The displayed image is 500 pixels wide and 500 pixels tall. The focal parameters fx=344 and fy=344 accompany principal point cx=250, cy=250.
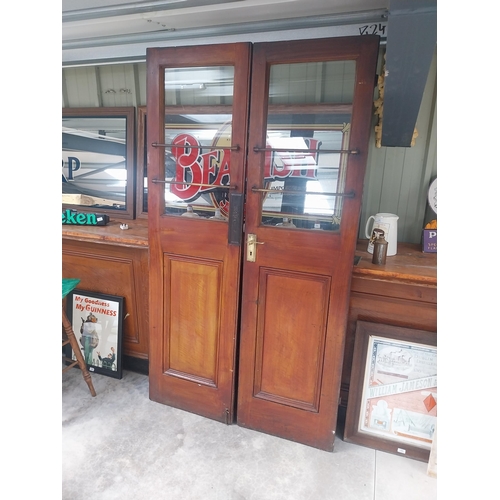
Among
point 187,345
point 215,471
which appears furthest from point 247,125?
point 215,471

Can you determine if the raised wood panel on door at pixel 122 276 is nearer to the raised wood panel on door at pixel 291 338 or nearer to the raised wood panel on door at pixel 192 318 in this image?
the raised wood panel on door at pixel 192 318

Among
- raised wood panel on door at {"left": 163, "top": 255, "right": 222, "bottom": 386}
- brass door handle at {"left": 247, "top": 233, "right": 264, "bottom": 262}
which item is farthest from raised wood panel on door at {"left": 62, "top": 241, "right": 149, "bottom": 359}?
brass door handle at {"left": 247, "top": 233, "right": 264, "bottom": 262}

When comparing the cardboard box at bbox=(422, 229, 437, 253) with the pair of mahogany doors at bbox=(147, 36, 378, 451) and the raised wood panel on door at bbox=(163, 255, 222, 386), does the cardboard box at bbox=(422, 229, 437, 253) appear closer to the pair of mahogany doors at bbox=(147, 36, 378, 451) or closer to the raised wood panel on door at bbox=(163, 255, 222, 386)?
the pair of mahogany doors at bbox=(147, 36, 378, 451)

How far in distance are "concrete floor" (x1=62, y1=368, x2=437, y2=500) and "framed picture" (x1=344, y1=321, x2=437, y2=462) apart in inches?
3.7

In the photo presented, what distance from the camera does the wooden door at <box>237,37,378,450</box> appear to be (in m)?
1.67

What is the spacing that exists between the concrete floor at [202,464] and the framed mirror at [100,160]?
1.45m

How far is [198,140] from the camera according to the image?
2.27 m

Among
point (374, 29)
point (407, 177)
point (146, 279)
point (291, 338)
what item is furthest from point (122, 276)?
point (374, 29)

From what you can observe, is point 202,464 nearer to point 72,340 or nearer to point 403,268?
point 72,340

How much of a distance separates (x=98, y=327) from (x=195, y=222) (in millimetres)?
1200

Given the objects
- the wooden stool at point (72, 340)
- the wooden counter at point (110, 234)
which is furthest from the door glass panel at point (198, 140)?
the wooden stool at point (72, 340)

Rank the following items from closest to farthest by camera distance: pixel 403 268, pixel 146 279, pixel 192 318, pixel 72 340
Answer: pixel 403 268 < pixel 192 318 < pixel 72 340 < pixel 146 279
